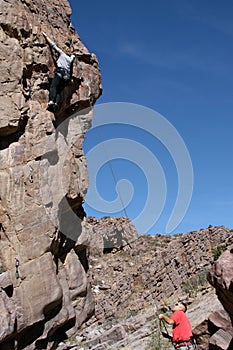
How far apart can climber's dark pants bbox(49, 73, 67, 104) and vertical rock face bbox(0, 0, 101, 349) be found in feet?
0.64

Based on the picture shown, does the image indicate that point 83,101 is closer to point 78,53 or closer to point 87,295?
point 78,53

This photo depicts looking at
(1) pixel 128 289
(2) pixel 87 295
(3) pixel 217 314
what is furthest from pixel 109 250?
(3) pixel 217 314

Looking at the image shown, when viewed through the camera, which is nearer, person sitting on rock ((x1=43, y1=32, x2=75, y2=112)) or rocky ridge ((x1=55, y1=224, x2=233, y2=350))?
person sitting on rock ((x1=43, y1=32, x2=75, y2=112))

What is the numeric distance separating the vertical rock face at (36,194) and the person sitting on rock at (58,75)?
0.23 metres

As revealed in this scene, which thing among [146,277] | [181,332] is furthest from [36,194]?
[146,277]

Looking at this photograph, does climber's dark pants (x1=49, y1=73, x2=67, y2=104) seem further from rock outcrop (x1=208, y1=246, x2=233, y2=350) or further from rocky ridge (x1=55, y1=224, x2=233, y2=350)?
rocky ridge (x1=55, y1=224, x2=233, y2=350)

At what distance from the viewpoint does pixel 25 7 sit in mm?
15250

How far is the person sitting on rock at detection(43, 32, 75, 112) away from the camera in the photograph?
51.5 feet

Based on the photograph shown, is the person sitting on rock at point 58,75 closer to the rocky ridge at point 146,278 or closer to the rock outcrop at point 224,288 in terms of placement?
the rock outcrop at point 224,288

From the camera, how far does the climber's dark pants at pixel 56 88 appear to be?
1571 cm

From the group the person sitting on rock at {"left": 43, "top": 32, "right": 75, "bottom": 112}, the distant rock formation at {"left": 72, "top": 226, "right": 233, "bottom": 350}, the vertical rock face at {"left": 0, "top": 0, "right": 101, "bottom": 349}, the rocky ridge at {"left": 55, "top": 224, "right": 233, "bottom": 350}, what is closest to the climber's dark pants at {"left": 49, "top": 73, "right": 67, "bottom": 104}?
the person sitting on rock at {"left": 43, "top": 32, "right": 75, "bottom": 112}

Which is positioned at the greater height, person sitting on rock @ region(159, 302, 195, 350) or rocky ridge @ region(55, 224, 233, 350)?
rocky ridge @ region(55, 224, 233, 350)

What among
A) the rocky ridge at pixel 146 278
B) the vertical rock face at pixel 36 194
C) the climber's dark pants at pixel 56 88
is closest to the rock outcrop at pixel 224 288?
the vertical rock face at pixel 36 194

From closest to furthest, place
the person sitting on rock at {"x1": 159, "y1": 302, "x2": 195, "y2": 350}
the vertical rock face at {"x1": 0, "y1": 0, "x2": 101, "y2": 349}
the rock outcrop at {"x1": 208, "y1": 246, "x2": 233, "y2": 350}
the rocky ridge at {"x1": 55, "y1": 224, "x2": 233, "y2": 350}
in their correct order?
1. the rock outcrop at {"x1": 208, "y1": 246, "x2": 233, "y2": 350}
2. the person sitting on rock at {"x1": 159, "y1": 302, "x2": 195, "y2": 350}
3. the vertical rock face at {"x1": 0, "y1": 0, "x2": 101, "y2": 349}
4. the rocky ridge at {"x1": 55, "y1": 224, "x2": 233, "y2": 350}
